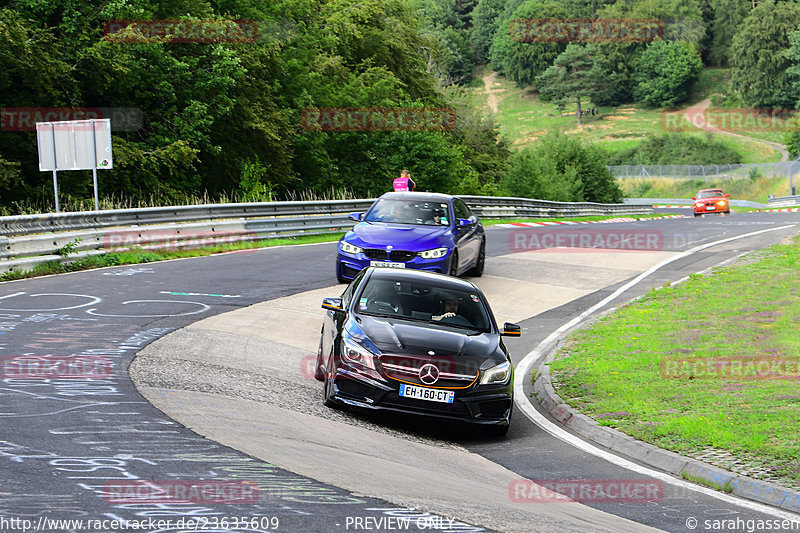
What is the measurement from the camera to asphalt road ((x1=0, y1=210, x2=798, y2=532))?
5516mm

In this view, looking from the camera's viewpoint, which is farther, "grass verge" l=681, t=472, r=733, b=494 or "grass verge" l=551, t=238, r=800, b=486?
"grass verge" l=551, t=238, r=800, b=486

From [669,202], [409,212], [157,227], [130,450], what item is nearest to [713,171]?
[669,202]

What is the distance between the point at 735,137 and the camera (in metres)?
142

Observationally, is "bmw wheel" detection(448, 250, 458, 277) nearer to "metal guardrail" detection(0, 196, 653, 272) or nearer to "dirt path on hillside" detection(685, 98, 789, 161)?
"metal guardrail" detection(0, 196, 653, 272)

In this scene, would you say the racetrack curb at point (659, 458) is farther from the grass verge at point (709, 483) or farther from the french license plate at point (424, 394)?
the french license plate at point (424, 394)

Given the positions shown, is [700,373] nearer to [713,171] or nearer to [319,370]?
[319,370]

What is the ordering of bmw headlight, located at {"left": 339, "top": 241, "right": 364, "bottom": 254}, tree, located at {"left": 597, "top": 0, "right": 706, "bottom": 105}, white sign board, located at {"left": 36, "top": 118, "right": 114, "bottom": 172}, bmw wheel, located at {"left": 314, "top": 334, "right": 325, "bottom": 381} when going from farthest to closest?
tree, located at {"left": 597, "top": 0, "right": 706, "bottom": 105} < white sign board, located at {"left": 36, "top": 118, "right": 114, "bottom": 172} < bmw headlight, located at {"left": 339, "top": 241, "right": 364, "bottom": 254} < bmw wheel, located at {"left": 314, "top": 334, "right": 325, "bottom": 381}

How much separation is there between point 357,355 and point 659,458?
288cm

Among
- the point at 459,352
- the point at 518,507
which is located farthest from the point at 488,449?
the point at 518,507

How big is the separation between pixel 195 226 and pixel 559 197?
133 feet

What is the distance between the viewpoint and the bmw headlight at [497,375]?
8859 millimetres

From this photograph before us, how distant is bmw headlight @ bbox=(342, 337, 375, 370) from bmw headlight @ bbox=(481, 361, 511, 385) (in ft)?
3.52

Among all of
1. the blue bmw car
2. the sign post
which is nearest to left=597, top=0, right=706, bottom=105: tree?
the sign post

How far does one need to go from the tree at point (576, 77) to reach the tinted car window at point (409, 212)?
15491cm
